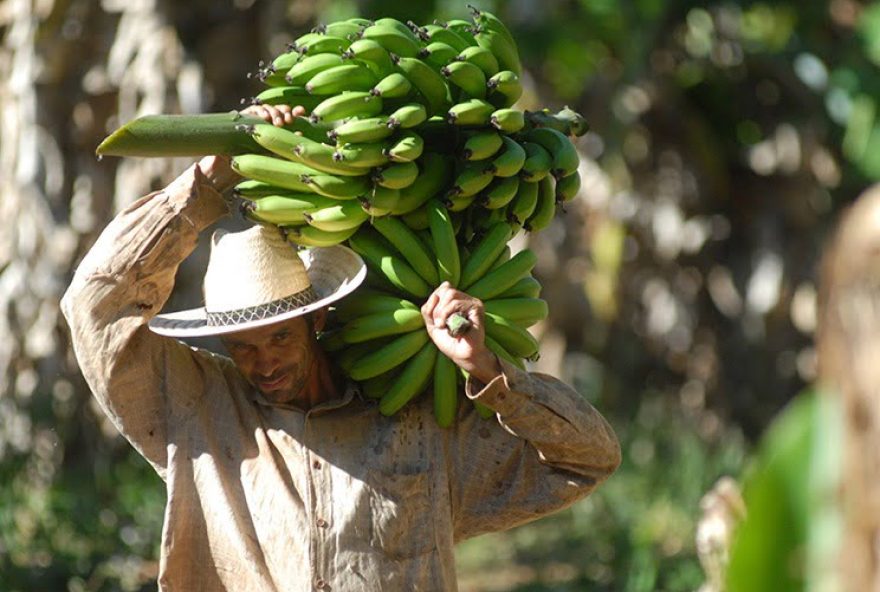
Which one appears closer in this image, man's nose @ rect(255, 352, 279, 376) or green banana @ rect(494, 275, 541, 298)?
man's nose @ rect(255, 352, 279, 376)

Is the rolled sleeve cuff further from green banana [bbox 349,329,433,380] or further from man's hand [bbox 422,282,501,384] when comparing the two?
green banana [bbox 349,329,433,380]

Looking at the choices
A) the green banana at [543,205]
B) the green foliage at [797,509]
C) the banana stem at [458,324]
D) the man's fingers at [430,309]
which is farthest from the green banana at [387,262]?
Answer: the green foliage at [797,509]

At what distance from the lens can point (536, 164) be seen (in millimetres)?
3279

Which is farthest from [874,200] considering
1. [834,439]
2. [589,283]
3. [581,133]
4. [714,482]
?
[589,283]

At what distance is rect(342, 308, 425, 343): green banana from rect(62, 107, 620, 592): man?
0.06 metres

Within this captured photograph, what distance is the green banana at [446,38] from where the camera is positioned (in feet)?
11.1

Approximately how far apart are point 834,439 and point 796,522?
7 centimetres

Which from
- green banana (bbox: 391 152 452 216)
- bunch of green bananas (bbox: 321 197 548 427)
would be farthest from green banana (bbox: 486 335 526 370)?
green banana (bbox: 391 152 452 216)

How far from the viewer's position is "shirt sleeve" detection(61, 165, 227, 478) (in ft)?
10.4

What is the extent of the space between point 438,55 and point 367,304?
0.56 m

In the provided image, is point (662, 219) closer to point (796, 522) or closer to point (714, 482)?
point (714, 482)

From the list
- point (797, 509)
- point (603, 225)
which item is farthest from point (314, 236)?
point (603, 225)

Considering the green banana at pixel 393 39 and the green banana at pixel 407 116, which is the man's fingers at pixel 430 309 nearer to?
the green banana at pixel 407 116

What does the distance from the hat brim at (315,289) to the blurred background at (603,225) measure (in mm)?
2391
